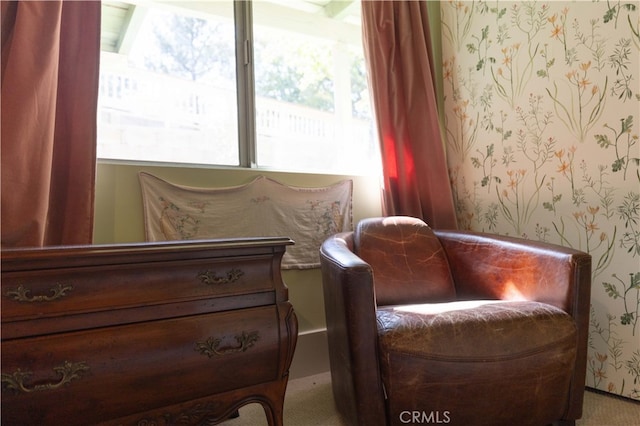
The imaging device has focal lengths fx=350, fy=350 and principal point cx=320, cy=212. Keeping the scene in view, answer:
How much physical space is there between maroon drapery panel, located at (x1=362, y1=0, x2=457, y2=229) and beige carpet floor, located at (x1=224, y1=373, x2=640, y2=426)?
95cm

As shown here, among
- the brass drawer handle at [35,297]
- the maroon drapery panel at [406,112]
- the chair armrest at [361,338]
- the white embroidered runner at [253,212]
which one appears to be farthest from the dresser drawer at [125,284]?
the maroon drapery panel at [406,112]

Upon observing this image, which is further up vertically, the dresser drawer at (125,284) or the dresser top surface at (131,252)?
the dresser top surface at (131,252)

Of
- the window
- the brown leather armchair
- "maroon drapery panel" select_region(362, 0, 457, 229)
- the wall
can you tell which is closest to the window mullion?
the window

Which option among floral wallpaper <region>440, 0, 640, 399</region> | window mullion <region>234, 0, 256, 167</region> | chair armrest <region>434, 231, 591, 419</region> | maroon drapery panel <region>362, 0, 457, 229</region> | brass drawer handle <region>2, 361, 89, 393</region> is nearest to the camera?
brass drawer handle <region>2, 361, 89, 393</region>

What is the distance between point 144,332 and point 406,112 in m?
1.71

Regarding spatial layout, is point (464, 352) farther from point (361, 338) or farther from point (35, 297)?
point (35, 297)

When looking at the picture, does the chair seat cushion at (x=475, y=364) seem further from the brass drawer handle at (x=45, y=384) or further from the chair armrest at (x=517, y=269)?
the brass drawer handle at (x=45, y=384)

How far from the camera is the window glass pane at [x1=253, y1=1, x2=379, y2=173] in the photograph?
1862 mm

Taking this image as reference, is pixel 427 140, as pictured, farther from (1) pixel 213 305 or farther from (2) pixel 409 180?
(1) pixel 213 305

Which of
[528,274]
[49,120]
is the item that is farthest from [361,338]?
[49,120]

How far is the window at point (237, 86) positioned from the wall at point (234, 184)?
13 cm

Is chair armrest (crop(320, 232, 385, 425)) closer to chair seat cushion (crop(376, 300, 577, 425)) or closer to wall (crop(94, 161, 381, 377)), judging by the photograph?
chair seat cushion (crop(376, 300, 577, 425))

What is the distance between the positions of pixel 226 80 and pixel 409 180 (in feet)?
3.67

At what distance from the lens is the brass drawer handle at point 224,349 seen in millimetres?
916
